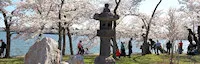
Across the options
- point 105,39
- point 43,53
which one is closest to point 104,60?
point 105,39

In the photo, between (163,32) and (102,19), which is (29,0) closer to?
(102,19)

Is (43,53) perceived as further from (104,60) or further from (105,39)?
(105,39)

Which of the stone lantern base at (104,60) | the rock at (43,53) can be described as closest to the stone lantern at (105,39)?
the stone lantern base at (104,60)

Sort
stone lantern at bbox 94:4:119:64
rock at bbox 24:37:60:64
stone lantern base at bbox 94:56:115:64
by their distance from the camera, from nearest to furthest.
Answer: rock at bbox 24:37:60:64 → stone lantern base at bbox 94:56:115:64 → stone lantern at bbox 94:4:119:64

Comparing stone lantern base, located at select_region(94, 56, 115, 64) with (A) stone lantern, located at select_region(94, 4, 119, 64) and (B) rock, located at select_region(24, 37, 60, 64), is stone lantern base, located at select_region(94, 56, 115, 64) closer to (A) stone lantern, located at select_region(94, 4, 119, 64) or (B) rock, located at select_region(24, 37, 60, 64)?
(A) stone lantern, located at select_region(94, 4, 119, 64)

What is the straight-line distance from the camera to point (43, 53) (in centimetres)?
1178

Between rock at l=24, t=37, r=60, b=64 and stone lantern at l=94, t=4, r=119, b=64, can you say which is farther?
stone lantern at l=94, t=4, r=119, b=64

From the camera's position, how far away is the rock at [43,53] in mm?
11758

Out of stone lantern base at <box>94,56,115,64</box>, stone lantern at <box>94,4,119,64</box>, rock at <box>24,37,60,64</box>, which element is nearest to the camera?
rock at <box>24,37,60,64</box>

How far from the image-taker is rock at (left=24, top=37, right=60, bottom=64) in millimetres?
11758

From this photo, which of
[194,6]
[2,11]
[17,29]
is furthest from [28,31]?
[194,6]

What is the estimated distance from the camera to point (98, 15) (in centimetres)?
1426

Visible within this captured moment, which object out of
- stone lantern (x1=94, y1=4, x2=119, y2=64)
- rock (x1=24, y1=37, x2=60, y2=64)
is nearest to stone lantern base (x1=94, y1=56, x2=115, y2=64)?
stone lantern (x1=94, y1=4, x2=119, y2=64)

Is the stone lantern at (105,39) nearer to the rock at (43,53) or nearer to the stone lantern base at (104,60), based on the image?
the stone lantern base at (104,60)
